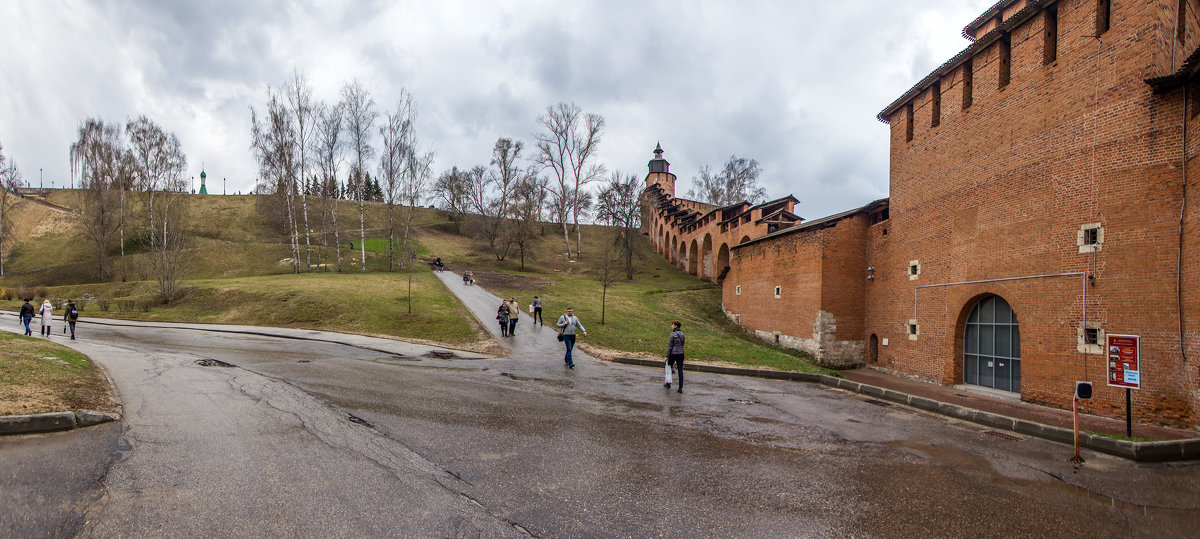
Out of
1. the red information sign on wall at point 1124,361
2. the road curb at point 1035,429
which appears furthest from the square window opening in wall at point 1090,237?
the road curb at point 1035,429

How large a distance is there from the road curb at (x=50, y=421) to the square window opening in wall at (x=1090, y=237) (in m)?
19.9

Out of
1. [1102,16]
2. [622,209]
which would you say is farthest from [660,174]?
[1102,16]

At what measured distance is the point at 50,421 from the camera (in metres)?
6.39

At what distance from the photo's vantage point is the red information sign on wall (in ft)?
27.6

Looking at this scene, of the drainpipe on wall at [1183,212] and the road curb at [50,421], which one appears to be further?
the drainpipe on wall at [1183,212]

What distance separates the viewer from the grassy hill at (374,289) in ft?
69.7

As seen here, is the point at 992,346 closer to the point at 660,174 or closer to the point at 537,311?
the point at 537,311

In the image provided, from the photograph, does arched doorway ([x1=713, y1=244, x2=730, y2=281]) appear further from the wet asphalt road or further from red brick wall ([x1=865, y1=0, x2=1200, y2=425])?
the wet asphalt road

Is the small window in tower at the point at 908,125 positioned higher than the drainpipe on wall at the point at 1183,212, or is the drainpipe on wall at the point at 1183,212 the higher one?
the small window in tower at the point at 908,125

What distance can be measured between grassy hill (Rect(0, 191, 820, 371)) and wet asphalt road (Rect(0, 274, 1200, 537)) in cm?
840

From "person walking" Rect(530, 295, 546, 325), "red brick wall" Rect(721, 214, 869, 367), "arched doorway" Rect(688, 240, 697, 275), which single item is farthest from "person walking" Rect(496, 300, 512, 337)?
"arched doorway" Rect(688, 240, 697, 275)

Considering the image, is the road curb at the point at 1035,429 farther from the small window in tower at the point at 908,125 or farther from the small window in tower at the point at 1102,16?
the small window in tower at the point at 908,125

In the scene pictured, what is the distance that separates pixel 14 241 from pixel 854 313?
78.7 meters

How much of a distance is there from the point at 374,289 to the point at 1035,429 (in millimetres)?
29430
